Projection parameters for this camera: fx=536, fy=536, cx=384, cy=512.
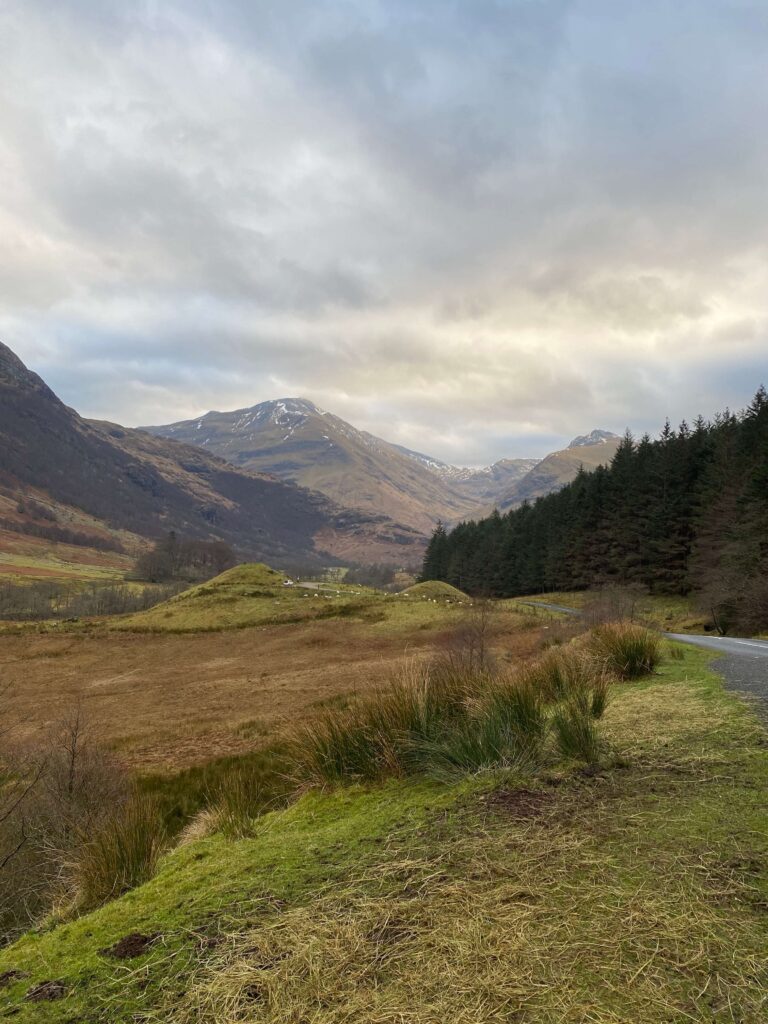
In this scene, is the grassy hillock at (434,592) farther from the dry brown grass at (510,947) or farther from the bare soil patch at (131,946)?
the bare soil patch at (131,946)

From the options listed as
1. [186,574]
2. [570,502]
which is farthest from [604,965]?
[186,574]

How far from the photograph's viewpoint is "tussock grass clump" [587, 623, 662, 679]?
10.0 meters

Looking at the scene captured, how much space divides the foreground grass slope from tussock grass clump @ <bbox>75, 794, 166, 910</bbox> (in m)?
0.32

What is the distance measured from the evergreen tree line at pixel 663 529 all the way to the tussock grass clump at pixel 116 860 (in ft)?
114

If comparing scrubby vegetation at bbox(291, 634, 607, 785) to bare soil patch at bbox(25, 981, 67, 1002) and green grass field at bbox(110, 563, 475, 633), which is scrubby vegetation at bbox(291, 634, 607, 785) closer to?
bare soil patch at bbox(25, 981, 67, 1002)

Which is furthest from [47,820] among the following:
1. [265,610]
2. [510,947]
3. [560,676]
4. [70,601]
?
[70,601]

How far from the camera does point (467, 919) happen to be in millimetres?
2787

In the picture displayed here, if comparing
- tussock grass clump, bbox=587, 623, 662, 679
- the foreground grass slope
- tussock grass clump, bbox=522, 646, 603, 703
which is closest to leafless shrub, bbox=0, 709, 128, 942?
the foreground grass slope

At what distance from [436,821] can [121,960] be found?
7.33 feet

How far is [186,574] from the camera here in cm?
12725

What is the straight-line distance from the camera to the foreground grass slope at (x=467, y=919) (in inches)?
90.0

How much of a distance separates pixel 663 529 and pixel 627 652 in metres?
49.0

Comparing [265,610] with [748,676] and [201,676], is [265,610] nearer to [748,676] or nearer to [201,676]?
[201,676]

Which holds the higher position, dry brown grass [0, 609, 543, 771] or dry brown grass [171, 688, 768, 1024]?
dry brown grass [171, 688, 768, 1024]
